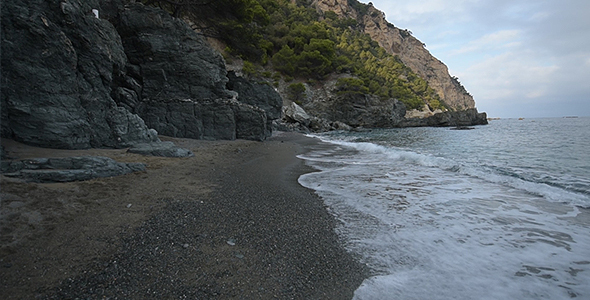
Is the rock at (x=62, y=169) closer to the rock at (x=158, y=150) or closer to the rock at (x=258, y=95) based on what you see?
the rock at (x=158, y=150)

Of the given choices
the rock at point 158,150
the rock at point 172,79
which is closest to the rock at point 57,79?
the rock at point 158,150

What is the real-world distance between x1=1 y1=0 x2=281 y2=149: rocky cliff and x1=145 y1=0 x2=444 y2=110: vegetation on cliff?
3.81 meters

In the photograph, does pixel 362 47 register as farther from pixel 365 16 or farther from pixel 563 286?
pixel 563 286

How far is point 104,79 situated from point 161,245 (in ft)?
21.9

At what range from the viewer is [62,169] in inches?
147

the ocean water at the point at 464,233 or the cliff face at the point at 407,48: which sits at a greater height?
the cliff face at the point at 407,48

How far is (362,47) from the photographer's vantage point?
76.3 meters

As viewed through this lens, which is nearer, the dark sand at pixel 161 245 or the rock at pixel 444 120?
the dark sand at pixel 161 245

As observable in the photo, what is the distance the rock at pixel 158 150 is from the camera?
20.8ft

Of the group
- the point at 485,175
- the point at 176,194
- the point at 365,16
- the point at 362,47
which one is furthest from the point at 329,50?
the point at 365,16

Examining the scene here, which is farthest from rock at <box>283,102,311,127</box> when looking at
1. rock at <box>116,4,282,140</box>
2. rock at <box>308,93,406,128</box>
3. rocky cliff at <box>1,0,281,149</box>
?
rock at <box>116,4,282,140</box>

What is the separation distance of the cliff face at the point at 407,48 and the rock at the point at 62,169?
320ft

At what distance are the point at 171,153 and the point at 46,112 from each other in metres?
2.56

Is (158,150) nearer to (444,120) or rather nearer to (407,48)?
(444,120)
